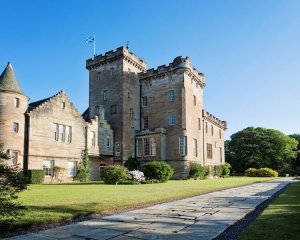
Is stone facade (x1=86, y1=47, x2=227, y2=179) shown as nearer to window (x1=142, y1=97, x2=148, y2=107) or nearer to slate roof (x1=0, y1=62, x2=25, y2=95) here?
window (x1=142, y1=97, x2=148, y2=107)

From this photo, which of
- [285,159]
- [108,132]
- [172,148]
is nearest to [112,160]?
[108,132]

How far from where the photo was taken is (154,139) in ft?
119

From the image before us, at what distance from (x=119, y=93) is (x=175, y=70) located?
7.49 m

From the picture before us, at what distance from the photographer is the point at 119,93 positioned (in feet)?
123

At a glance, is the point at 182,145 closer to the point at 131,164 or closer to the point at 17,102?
the point at 131,164

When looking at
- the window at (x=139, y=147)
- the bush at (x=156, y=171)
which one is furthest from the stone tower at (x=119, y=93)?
the bush at (x=156, y=171)

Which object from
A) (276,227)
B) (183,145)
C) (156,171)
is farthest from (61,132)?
(276,227)

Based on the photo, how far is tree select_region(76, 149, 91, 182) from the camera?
30.7 meters

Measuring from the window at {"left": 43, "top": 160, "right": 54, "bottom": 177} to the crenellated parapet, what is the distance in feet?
57.8

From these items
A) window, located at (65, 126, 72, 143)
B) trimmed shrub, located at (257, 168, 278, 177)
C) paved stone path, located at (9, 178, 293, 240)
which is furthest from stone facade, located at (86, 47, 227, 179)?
paved stone path, located at (9, 178, 293, 240)

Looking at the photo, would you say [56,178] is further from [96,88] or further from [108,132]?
[96,88]

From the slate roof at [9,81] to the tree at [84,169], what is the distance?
9.08 meters

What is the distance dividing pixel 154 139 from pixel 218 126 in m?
18.8

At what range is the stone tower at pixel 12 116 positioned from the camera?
2505 centimetres
